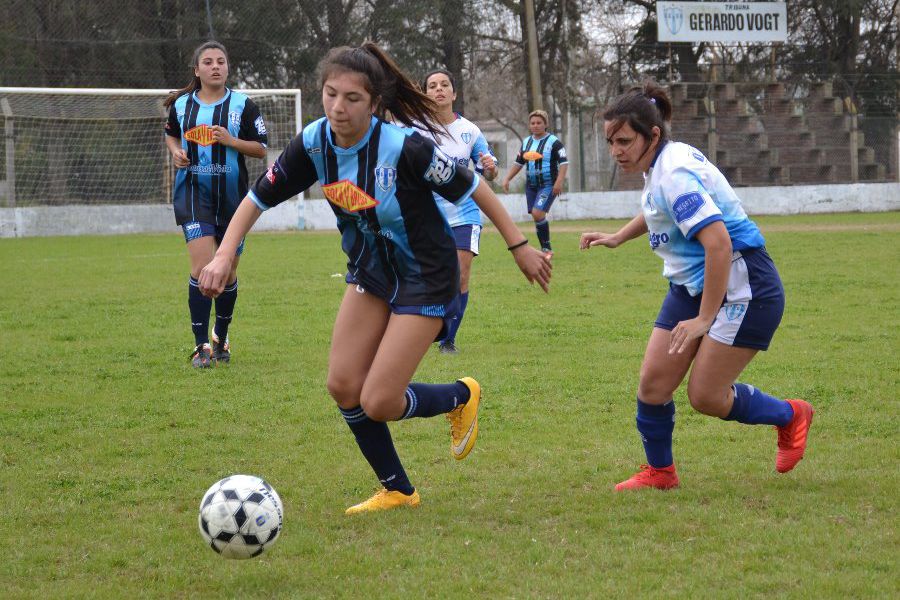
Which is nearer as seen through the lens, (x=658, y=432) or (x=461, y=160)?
(x=658, y=432)

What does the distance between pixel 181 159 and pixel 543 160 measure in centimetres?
870

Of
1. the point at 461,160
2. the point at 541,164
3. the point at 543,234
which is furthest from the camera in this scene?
the point at 541,164

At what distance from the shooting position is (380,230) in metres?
4.09

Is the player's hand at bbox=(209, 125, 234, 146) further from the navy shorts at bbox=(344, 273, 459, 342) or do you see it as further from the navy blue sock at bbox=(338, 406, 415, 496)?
the navy blue sock at bbox=(338, 406, 415, 496)

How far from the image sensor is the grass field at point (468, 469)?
11.6 feet

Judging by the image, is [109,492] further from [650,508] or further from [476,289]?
[476,289]

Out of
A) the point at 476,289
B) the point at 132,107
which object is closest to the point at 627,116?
the point at 476,289

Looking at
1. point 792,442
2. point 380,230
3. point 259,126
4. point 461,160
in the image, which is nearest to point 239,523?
point 380,230

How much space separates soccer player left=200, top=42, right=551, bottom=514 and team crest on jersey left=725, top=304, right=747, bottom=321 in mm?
791

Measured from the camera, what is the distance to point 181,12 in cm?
2397

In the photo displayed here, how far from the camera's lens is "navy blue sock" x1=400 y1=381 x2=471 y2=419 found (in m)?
4.34

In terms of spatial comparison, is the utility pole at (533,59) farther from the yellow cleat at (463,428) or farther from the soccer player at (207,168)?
the yellow cleat at (463,428)

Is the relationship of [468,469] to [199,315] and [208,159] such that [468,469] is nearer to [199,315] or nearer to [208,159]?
[199,315]

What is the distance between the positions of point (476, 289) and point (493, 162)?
151 inches
